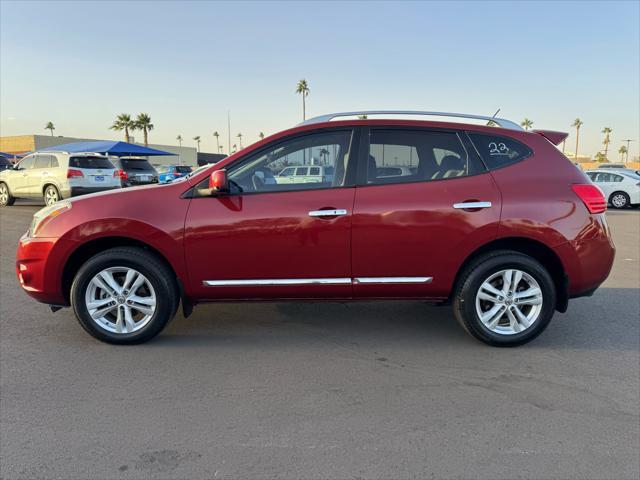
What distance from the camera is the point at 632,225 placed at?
11961mm

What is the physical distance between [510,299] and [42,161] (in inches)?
565

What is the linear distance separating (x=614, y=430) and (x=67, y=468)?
3.01 m

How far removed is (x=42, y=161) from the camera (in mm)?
13719

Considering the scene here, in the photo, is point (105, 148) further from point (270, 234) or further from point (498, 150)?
point (498, 150)

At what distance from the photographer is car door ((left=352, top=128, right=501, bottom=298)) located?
365 centimetres

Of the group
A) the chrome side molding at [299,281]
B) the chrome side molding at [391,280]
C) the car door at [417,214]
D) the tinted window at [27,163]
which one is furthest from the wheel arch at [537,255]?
the tinted window at [27,163]

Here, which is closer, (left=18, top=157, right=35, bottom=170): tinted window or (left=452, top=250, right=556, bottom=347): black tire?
(left=452, top=250, right=556, bottom=347): black tire

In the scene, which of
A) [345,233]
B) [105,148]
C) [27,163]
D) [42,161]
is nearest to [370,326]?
[345,233]

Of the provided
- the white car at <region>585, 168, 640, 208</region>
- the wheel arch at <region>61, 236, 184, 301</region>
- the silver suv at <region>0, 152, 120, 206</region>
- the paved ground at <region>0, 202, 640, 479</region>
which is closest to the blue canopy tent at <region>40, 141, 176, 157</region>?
the silver suv at <region>0, 152, 120, 206</region>

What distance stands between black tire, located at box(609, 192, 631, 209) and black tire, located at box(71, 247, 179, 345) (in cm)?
1826

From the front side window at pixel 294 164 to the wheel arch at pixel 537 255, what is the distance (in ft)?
4.19

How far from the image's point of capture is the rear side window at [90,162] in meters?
13.3

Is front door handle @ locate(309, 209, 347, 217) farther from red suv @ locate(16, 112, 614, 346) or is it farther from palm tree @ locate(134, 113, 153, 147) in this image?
palm tree @ locate(134, 113, 153, 147)

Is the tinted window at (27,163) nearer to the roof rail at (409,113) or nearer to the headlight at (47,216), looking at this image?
the headlight at (47,216)
